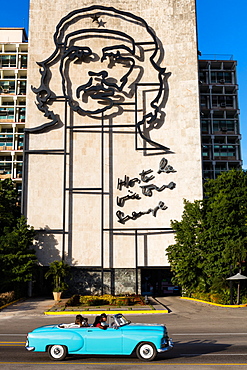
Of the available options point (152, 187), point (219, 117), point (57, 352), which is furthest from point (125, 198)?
point (219, 117)

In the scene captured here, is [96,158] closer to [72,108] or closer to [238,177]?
[72,108]

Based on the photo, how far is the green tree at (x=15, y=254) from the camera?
1347 inches

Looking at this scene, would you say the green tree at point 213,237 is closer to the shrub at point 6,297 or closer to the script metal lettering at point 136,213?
the script metal lettering at point 136,213

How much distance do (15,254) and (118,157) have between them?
13342mm

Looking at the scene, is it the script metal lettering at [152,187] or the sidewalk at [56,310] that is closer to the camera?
the sidewalk at [56,310]

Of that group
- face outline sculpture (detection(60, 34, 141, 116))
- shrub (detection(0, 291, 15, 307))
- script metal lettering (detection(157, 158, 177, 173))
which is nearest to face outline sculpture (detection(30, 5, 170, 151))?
face outline sculpture (detection(60, 34, 141, 116))

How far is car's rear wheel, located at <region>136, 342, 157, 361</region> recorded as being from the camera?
43.4 feet

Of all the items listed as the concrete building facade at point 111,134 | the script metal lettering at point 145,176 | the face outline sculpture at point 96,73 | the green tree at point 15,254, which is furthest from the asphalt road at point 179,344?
the face outline sculpture at point 96,73

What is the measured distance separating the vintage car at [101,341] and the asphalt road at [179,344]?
0.34m

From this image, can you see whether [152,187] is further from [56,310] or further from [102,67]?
[56,310]

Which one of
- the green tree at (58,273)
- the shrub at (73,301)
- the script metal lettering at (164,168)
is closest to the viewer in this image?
the shrub at (73,301)

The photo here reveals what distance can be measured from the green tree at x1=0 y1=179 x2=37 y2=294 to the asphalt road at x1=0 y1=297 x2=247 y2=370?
22.9ft

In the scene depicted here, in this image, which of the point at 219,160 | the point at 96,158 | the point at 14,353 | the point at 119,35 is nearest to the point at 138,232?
the point at 96,158

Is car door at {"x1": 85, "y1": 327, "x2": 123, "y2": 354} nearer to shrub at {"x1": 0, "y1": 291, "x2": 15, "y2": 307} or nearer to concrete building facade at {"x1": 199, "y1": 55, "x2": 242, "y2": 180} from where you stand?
shrub at {"x1": 0, "y1": 291, "x2": 15, "y2": 307}
